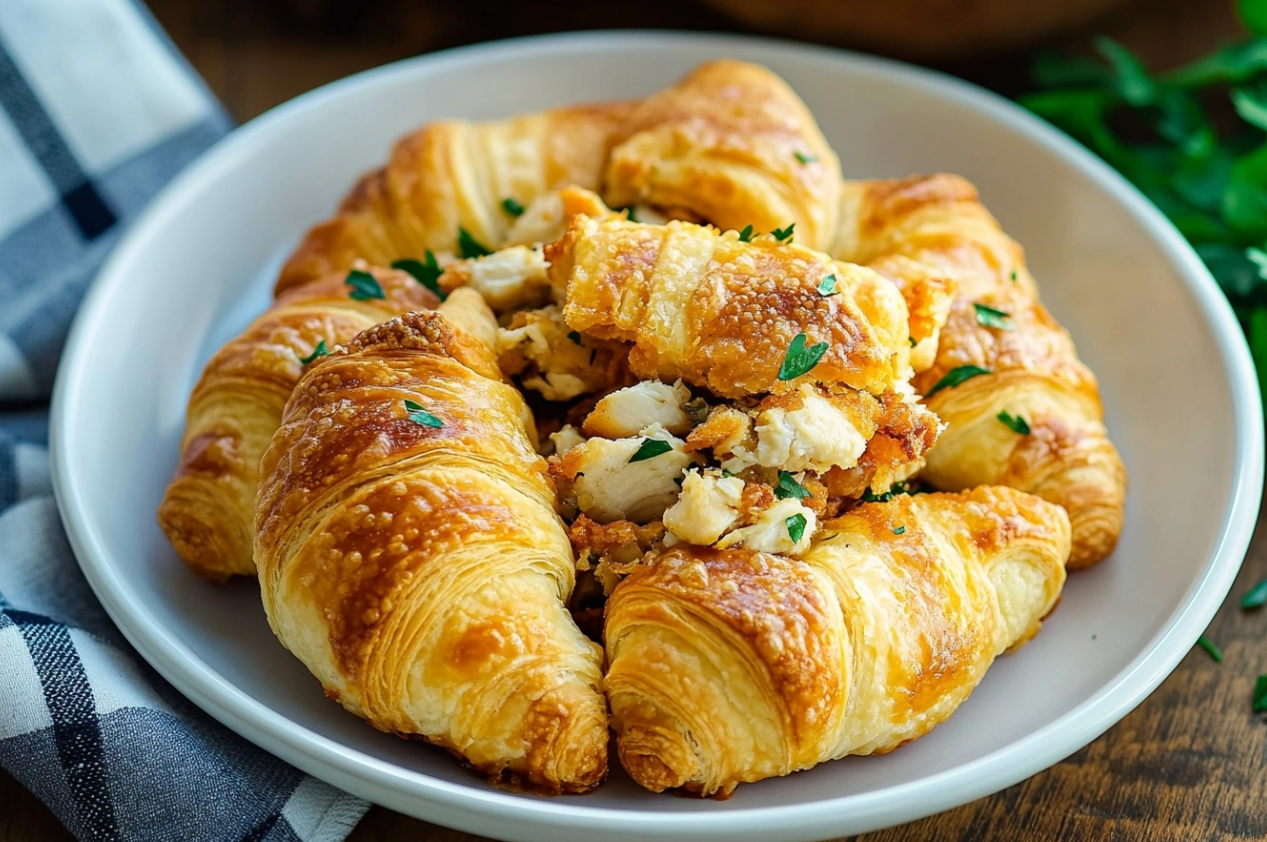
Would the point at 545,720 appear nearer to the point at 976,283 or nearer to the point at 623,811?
the point at 623,811

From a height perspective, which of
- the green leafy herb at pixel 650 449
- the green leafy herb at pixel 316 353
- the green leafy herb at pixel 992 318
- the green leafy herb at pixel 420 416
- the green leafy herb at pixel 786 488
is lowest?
the green leafy herb at pixel 992 318

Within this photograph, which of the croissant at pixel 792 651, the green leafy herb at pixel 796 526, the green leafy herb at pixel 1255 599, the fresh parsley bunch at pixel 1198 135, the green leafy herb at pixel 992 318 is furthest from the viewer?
the fresh parsley bunch at pixel 1198 135

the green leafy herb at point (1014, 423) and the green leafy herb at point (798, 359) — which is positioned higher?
the green leafy herb at point (798, 359)

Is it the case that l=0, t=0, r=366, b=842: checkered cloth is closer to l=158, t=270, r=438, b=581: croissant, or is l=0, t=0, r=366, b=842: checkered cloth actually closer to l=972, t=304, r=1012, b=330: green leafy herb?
l=158, t=270, r=438, b=581: croissant

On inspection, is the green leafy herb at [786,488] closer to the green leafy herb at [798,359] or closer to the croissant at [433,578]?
the green leafy herb at [798,359]

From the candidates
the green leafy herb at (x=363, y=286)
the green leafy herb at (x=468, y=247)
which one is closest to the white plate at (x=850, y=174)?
the green leafy herb at (x=363, y=286)
